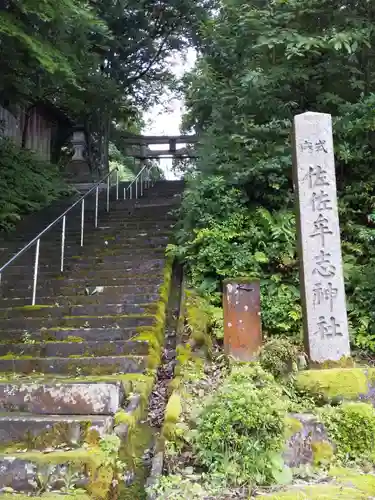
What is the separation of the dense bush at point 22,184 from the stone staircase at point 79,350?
2.87 ft

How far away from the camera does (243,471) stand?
3275mm

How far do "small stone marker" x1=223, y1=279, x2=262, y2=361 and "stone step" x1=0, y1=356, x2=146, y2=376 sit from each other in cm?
97

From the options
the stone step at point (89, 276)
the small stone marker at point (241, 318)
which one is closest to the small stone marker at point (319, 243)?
the small stone marker at point (241, 318)

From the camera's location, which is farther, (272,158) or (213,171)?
(213,171)

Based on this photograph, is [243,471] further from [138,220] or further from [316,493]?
[138,220]

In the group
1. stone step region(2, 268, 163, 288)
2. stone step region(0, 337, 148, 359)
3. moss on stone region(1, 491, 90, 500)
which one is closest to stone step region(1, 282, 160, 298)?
stone step region(2, 268, 163, 288)

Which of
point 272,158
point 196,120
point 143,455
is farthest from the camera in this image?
point 196,120

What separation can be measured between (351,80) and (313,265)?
196 inches

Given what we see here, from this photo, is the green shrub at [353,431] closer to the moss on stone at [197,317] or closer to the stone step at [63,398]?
the stone step at [63,398]

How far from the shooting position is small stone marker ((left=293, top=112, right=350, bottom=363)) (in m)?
4.59

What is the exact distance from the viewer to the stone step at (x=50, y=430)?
139 inches

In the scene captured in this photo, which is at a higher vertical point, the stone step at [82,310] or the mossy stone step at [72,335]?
the stone step at [82,310]

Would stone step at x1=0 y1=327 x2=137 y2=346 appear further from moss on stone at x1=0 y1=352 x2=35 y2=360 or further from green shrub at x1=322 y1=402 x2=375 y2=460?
green shrub at x1=322 y1=402 x2=375 y2=460

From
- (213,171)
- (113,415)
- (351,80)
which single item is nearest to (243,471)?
(113,415)
